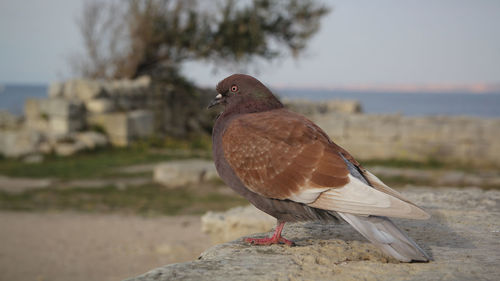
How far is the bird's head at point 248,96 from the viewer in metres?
3.07

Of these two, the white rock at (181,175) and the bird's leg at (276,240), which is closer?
the bird's leg at (276,240)

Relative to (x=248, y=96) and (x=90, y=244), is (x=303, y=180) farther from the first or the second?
(x=90, y=244)

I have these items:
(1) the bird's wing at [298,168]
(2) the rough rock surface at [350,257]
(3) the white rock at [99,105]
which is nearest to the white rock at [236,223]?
(2) the rough rock surface at [350,257]

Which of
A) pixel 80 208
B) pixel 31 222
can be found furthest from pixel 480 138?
pixel 31 222

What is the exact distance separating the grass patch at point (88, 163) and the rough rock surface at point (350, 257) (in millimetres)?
10109

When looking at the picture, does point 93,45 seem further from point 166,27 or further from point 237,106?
point 237,106

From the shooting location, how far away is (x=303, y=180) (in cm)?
250

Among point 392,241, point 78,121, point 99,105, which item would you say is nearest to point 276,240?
point 392,241

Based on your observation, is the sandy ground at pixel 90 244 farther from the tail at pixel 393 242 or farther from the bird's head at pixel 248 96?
the tail at pixel 393 242

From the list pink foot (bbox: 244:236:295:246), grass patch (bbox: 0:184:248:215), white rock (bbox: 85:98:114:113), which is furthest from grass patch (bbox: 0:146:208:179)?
pink foot (bbox: 244:236:295:246)

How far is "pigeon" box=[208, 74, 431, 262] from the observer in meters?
2.31

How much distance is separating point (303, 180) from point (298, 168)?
72 millimetres

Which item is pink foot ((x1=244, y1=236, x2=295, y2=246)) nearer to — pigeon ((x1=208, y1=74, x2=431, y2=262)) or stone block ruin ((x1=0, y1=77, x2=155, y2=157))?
pigeon ((x1=208, y1=74, x2=431, y2=262))

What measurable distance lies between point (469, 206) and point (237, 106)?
205 centimetres
